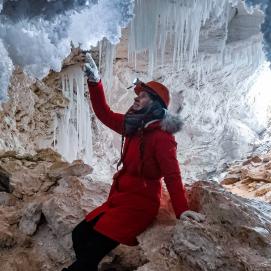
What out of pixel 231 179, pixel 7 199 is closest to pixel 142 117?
pixel 7 199

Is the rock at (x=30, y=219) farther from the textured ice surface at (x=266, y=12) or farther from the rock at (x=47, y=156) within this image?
the textured ice surface at (x=266, y=12)

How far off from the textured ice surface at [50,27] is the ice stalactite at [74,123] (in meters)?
3.34

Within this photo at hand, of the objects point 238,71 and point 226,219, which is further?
point 238,71

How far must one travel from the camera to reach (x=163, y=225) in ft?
7.73

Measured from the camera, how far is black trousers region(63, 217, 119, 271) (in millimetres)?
2189

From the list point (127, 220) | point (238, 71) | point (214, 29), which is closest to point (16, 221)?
point (127, 220)

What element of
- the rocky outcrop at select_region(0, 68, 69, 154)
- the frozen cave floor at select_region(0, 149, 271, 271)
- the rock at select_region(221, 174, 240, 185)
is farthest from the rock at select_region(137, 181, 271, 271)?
the rock at select_region(221, 174, 240, 185)

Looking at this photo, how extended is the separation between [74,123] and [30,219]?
4.91 meters

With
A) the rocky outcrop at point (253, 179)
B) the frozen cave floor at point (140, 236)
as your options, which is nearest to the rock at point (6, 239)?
the frozen cave floor at point (140, 236)

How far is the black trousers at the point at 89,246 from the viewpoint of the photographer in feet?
7.18

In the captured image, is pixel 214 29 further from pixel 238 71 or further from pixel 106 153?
pixel 106 153

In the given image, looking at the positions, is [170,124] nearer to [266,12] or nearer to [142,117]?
[142,117]

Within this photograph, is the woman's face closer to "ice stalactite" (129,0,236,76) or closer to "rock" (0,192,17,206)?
"rock" (0,192,17,206)

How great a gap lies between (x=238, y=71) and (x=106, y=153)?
3.49m
